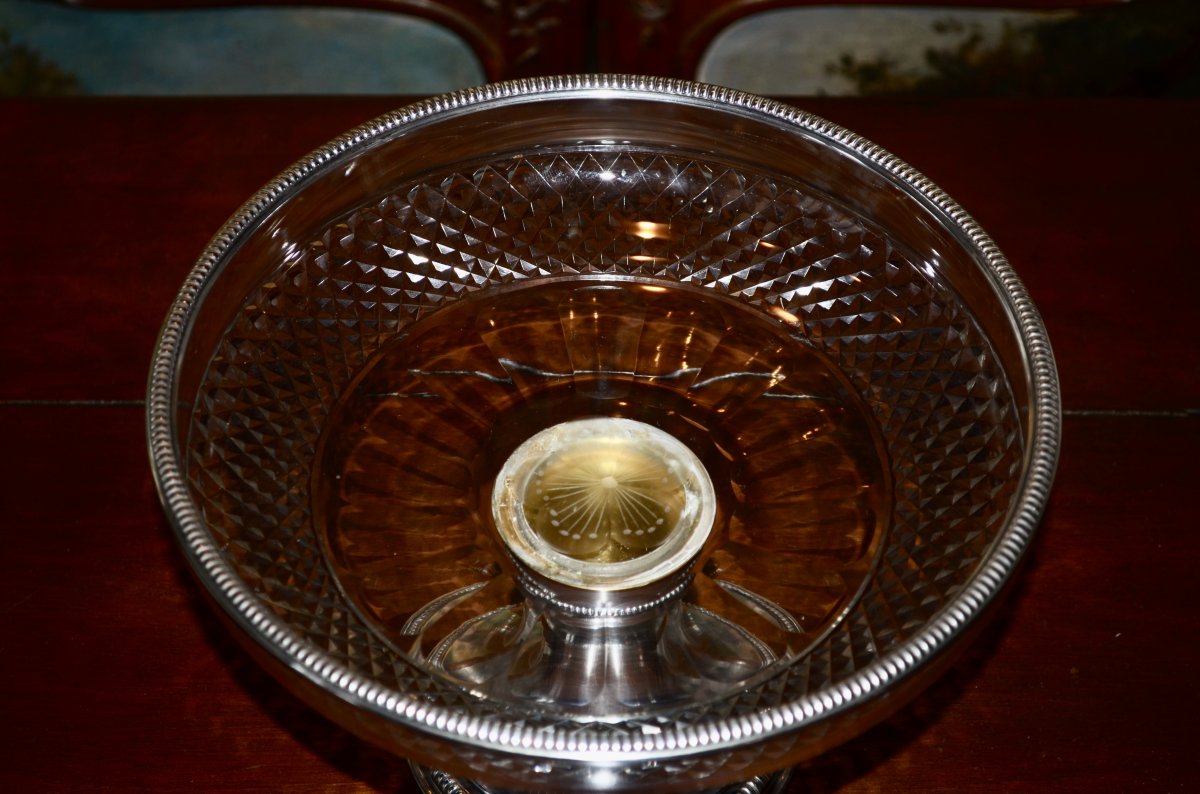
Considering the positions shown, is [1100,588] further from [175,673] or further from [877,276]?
[175,673]

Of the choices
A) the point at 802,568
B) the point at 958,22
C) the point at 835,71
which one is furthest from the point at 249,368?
the point at 958,22

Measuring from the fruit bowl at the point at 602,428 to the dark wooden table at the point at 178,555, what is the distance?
0.09 m

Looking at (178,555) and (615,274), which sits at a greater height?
(615,274)

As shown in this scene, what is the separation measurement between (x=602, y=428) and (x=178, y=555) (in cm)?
21

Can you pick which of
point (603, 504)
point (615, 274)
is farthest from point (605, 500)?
point (615, 274)

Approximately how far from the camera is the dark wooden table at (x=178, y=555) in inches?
20.6

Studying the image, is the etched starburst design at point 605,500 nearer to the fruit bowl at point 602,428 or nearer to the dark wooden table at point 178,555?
the fruit bowl at point 602,428

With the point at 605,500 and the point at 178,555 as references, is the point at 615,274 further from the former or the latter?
the point at 178,555

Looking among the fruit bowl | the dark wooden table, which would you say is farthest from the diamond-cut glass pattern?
the dark wooden table

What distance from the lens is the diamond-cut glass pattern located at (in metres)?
0.45

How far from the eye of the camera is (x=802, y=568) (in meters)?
0.50

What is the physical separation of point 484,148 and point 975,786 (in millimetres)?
365

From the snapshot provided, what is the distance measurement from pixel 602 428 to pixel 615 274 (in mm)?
83

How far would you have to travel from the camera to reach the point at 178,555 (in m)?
0.58
